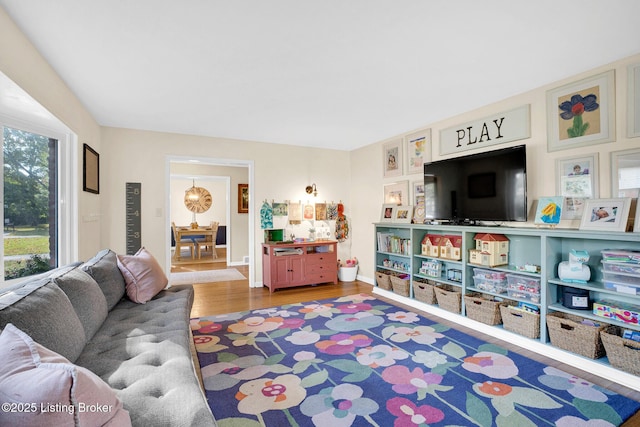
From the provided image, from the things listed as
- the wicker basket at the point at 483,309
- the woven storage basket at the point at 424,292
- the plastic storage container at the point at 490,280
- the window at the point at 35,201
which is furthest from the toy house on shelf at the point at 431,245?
the window at the point at 35,201

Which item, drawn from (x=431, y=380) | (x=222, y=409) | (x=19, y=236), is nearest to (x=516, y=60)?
(x=431, y=380)

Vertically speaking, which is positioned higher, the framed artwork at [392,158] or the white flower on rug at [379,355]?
the framed artwork at [392,158]

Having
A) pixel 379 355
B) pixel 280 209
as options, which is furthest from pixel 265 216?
pixel 379 355

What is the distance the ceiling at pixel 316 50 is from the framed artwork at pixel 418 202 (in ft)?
3.49

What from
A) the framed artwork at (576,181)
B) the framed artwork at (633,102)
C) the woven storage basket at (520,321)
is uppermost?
the framed artwork at (633,102)

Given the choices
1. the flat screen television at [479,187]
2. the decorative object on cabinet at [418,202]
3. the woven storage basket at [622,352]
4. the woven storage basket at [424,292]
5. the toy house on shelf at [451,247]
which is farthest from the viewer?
the decorative object on cabinet at [418,202]

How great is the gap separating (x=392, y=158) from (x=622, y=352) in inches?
132

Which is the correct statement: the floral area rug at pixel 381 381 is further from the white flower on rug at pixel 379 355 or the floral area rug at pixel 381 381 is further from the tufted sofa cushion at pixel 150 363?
the tufted sofa cushion at pixel 150 363

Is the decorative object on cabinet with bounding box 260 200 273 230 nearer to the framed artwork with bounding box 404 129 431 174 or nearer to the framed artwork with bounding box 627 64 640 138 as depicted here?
the framed artwork with bounding box 404 129 431 174

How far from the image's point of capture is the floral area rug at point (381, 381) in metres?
1.87

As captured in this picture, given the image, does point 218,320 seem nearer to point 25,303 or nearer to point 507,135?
point 25,303

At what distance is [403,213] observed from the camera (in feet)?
15.0

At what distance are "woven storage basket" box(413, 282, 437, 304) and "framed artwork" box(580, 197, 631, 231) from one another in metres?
1.69

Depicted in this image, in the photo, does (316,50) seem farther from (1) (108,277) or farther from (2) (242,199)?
(2) (242,199)
